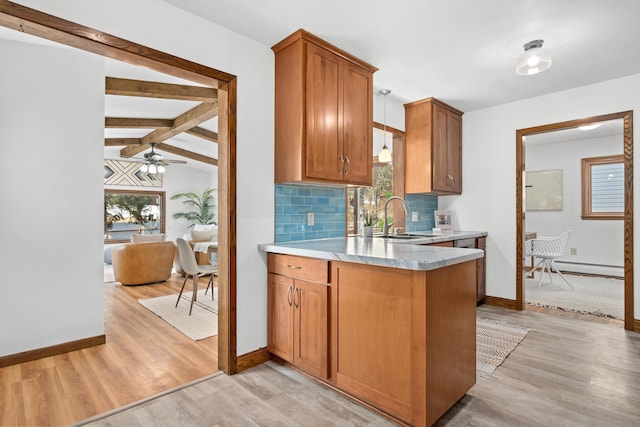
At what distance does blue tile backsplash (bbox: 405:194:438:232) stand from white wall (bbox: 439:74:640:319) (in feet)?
0.74

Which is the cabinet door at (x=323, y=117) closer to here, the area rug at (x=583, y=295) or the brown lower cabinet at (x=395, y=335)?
the brown lower cabinet at (x=395, y=335)

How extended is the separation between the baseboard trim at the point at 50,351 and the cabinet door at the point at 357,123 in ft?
8.42

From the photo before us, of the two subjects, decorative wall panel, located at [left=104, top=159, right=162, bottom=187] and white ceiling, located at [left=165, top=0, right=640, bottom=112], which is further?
decorative wall panel, located at [left=104, top=159, right=162, bottom=187]

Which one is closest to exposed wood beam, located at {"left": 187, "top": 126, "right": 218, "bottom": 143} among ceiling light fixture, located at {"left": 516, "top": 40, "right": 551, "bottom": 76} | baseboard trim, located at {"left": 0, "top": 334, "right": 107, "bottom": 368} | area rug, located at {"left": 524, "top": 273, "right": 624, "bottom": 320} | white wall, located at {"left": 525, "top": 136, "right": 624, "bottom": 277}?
baseboard trim, located at {"left": 0, "top": 334, "right": 107, "bottom": 368}

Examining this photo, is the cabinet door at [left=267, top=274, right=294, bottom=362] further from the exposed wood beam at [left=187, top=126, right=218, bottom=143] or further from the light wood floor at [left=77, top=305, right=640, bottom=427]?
the exposed wood beam at [left=187, top=126, right=218, bottom=143]

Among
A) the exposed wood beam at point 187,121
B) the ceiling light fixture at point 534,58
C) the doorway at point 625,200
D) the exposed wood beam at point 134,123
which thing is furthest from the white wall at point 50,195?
the doorway at point 625,200

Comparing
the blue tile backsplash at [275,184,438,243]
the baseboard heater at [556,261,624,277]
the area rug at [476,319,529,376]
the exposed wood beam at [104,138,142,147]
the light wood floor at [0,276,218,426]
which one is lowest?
the light wood floor at [0,276,218,426]

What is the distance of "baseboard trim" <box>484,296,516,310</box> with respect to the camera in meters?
4.04

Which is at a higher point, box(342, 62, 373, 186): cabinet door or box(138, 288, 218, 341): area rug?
box(342, 62, 373, 186): cabinet door

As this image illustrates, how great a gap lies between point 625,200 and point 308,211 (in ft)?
10.4

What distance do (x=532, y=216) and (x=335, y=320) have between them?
615cm

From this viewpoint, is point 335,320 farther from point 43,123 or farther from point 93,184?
point 43,123

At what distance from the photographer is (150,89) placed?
360 centimetres

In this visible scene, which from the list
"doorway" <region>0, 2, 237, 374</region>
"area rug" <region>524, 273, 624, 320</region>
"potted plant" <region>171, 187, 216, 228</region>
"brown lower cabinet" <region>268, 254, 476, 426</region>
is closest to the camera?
"brown lower cabinet" <region>268, 254, 476, 426</region>
